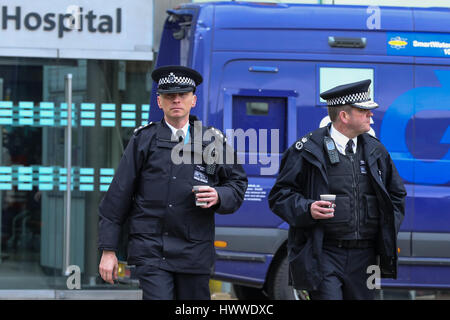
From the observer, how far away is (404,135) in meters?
7.27

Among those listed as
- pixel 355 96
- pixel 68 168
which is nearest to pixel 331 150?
pixel 355 96

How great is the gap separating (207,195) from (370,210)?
3.26 feet

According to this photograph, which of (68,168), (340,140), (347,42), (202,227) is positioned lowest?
(202,227)

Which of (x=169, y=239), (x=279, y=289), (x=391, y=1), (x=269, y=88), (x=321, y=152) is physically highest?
(x=391, y=1)

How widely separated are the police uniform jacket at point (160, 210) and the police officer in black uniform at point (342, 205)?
443 mm

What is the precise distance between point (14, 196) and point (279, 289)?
12.4 ft

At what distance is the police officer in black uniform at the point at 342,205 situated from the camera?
4.64 metres

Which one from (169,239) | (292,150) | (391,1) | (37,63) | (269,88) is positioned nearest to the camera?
(169,239)

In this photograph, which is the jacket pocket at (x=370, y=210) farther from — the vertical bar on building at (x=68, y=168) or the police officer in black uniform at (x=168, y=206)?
the vertical bar on building at (x=68, y=168)

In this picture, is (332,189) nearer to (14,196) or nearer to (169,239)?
(169,239)

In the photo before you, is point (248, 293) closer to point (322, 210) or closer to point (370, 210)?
point (370, 210)

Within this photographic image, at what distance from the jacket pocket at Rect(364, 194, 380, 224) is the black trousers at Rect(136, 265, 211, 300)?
0.99m
